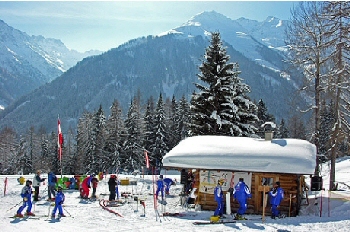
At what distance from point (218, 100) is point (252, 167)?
11.9 metres

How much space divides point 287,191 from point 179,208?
550 centimetres

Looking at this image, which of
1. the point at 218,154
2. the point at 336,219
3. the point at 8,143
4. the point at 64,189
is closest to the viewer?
the point at 336,219

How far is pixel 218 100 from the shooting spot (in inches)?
1155

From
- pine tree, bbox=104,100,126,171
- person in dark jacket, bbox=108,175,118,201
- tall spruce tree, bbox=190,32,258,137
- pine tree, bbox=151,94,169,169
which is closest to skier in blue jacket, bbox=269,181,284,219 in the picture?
A: person in dark jacket, bbox=108,175,118,201

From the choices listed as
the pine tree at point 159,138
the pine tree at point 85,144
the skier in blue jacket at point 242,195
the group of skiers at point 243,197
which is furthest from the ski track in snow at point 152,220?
the pine tree at point 85,144

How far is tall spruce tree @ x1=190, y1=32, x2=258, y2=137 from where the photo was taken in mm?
28984

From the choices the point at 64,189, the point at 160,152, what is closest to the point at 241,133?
the point at 64,189

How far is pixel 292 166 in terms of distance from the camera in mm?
17766

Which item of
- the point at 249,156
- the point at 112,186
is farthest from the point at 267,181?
the point at 112,186

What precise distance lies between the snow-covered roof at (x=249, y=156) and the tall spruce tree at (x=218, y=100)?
7801mm

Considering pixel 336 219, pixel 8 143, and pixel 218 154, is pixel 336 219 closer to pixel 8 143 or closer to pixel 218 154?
pixel 218 154

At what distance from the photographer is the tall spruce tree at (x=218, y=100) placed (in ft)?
95.1

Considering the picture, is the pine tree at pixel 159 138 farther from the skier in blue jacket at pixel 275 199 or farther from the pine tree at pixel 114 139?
the skier in blue jacket at pixel 275 199

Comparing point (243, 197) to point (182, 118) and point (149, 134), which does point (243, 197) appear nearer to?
point (149, 134)
